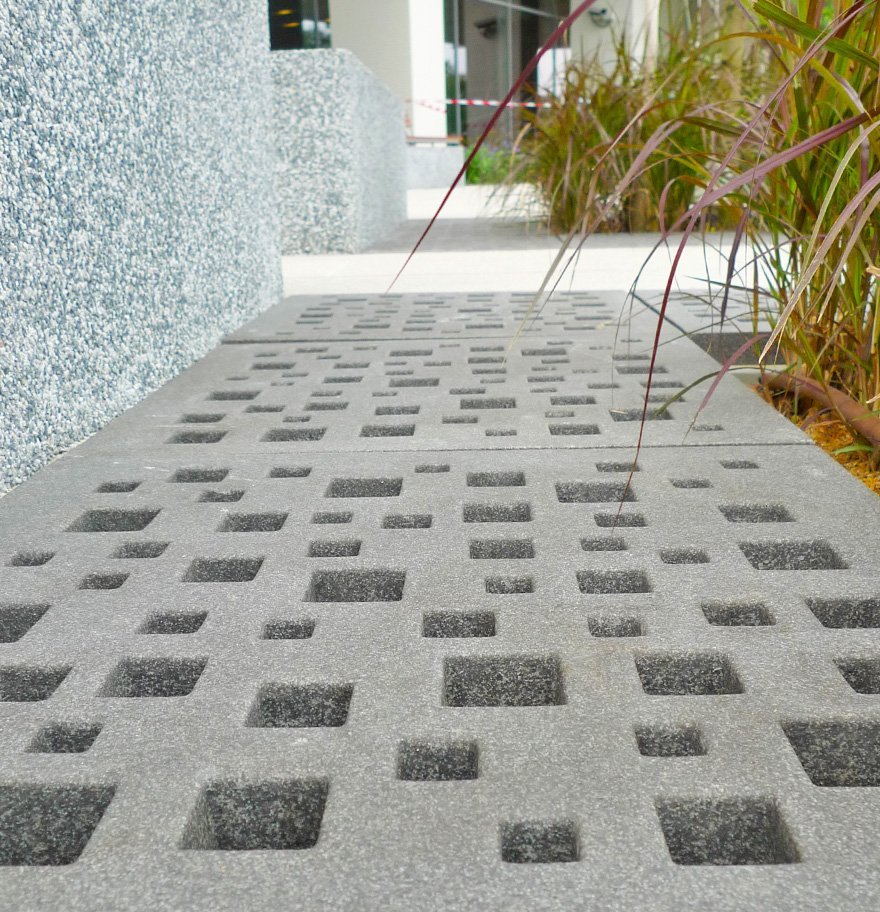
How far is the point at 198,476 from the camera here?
1.64m

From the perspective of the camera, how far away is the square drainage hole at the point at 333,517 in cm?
143

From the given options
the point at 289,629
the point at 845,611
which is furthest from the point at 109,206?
the point at 845,611

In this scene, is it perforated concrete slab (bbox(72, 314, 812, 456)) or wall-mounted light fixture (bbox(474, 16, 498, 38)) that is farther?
wall-mounted light fixture (bbox(474, 16, 498, 38))

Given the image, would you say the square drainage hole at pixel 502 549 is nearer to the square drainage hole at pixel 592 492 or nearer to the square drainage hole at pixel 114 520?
the square drainage hole at pixel 592 492

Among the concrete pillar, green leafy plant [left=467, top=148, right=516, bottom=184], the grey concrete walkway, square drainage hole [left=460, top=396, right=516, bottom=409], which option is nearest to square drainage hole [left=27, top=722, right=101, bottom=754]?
the grey concrete walkway

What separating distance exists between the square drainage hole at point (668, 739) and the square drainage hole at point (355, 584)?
16.1 inches

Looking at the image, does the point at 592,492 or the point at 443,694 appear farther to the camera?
the point at 592,492

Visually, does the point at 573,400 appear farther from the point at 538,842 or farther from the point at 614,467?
the point at 538,842

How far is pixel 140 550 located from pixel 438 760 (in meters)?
0.63

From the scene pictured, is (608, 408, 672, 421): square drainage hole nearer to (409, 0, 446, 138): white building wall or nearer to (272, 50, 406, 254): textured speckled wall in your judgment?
(272, 50, 406, 254): textured speckled wall

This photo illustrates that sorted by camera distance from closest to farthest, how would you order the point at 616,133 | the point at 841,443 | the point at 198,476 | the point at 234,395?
the point at 198,476 → the point at 841,443 → the point at 234,395 → the point at 616,133

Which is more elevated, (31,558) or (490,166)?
(31,558)

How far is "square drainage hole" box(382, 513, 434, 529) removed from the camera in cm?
142

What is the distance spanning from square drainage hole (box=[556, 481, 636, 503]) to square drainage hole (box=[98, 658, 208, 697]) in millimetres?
647
